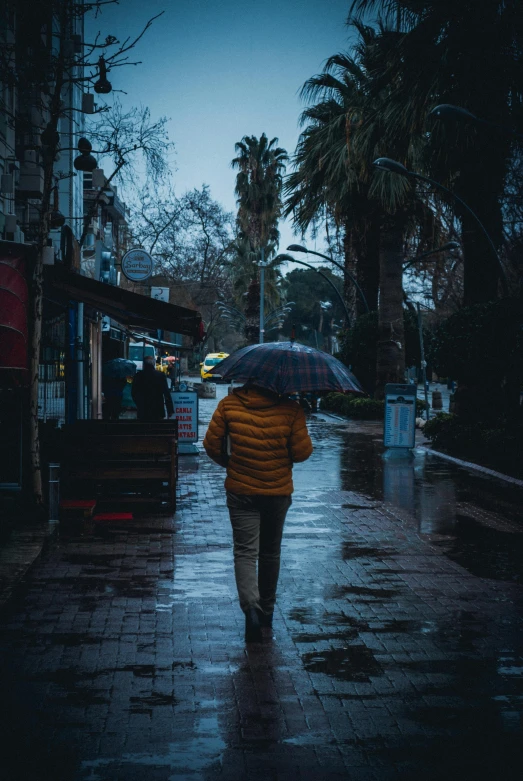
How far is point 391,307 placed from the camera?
94.8 feet

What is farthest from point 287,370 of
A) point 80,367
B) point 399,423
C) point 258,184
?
point 258,184

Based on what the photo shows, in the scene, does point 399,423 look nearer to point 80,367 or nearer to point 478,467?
Answer: point 478,467

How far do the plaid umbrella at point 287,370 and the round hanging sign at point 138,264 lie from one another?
14.1m

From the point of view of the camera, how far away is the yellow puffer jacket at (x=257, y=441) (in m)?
6.18

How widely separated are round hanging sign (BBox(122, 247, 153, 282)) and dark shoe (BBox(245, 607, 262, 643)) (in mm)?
14890

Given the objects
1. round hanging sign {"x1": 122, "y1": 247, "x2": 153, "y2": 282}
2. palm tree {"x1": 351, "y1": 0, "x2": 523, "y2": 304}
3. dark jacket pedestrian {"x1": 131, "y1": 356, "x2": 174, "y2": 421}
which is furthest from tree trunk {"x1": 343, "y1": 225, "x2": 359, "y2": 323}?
dark jacket pedestrian {"x1": 131, "y1": 356, "x2": 174, "y2": 421}

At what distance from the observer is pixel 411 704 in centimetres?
493

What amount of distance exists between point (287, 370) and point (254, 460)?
61 centimetres

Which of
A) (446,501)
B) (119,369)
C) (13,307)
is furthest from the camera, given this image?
(119,369)

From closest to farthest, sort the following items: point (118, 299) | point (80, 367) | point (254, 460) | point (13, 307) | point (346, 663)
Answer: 1. point (346, 663)
2. point (254, 460)
3. point (13, 307)
4. point (118, 299)
5. point (80, 367)

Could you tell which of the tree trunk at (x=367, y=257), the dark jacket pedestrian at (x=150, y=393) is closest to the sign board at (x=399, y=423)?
the dark jacket pedestrian at (x=150, y=393)

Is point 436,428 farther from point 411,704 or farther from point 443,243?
point 411,704

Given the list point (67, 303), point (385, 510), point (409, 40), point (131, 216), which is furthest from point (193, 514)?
point (131, 216)

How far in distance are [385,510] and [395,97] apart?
8.88 metres
